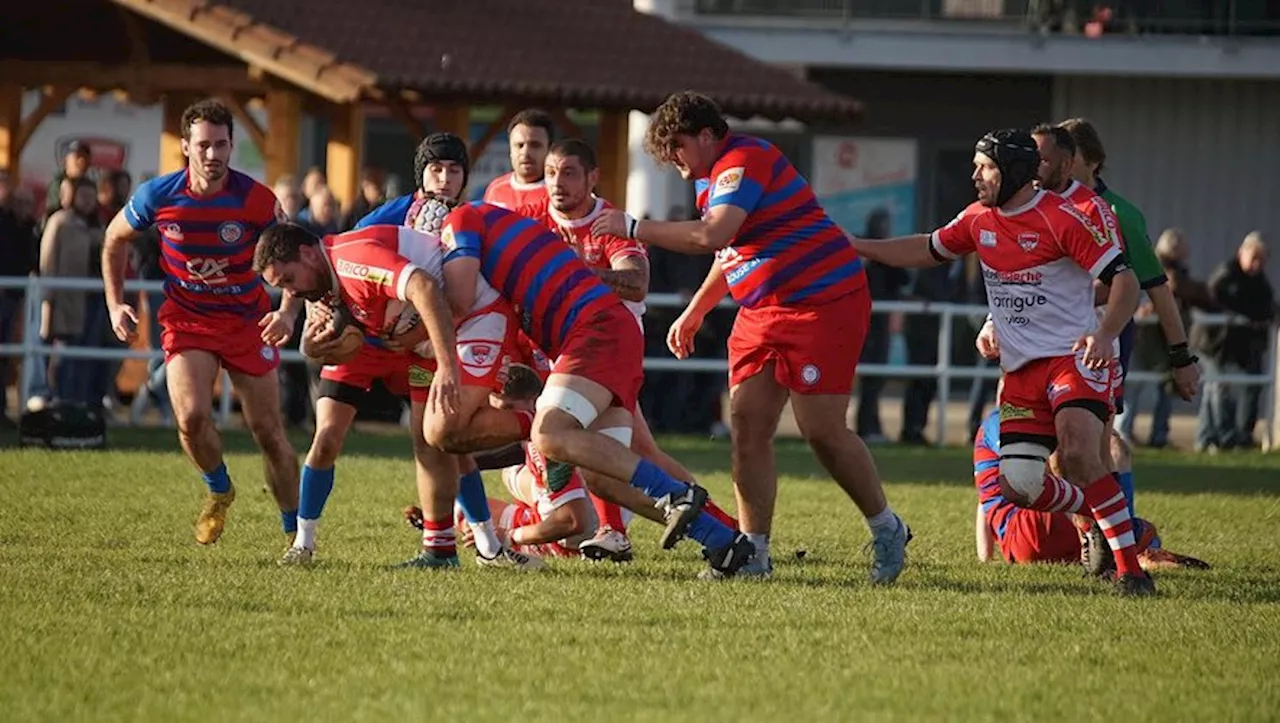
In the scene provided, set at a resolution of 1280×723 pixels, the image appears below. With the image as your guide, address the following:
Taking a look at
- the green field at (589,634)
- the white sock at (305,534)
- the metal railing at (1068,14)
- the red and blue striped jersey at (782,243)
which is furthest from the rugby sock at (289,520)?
the metal railing at (1068,14)

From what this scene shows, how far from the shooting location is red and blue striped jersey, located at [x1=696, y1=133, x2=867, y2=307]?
30.5 feet

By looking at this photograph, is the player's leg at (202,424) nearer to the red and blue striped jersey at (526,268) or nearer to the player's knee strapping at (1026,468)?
the red and blue striped jersey at (526,268)

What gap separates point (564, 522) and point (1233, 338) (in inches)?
437

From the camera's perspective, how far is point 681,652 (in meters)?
7.51

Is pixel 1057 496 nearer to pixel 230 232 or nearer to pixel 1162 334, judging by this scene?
pixel 230 232

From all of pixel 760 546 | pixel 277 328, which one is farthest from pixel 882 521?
pixel 277 328

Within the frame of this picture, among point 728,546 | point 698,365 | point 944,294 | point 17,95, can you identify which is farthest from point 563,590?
point 17,95

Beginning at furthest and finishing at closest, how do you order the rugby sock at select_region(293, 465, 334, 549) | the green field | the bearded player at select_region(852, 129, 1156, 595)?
the rugby sock at select_region(293, 465, 334, 549), the bearded player at select_region(852, 129, 1156, 595), the green field

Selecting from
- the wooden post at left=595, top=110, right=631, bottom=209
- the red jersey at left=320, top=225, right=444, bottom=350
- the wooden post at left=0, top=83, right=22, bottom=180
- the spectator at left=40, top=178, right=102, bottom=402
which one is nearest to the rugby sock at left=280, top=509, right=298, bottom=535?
the red jersey at left=320, top=225, right=444, bottom=350

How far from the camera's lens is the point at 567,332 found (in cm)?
880

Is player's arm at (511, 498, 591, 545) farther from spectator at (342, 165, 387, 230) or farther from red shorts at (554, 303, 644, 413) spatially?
spectator at (342, 165, 387, 230)

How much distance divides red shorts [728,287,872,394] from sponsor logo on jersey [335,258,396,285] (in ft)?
5.28

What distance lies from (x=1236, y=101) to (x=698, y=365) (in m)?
13.9

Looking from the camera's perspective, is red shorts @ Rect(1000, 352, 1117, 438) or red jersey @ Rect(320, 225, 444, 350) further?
red shorts @ Rect(1000, 352, 1117, 438)
